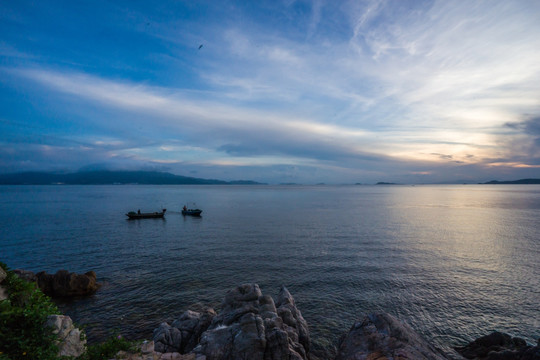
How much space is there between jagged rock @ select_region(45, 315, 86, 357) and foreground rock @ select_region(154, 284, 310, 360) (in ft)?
17.2

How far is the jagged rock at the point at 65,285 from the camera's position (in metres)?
26.0

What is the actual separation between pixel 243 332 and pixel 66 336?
8482 millimetres

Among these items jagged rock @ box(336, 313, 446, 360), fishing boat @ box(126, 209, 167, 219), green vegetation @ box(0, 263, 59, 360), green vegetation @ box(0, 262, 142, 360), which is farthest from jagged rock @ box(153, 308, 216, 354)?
fishing boat @ box(126, 209, 167, 219)

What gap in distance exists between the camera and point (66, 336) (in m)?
11.1

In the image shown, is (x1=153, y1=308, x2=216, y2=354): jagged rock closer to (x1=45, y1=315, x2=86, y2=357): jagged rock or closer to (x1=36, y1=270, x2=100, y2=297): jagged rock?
(x1=45, y1=315, x2=86, y2=357): jagged rock

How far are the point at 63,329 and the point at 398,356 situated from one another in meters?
14.8

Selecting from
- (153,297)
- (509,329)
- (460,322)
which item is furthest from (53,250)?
(509,329)

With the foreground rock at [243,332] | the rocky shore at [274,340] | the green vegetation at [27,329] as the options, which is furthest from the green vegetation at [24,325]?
the foreground rock at [243,332]

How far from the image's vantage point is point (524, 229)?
6009cm

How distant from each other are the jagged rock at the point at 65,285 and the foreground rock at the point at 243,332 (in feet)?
49.0

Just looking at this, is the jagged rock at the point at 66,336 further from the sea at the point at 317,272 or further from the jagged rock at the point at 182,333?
the sea at the point at 317,272

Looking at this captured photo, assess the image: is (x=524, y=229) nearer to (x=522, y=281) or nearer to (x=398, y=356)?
(x=522, y=281)

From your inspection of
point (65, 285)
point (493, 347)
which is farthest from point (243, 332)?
point (65, 285)

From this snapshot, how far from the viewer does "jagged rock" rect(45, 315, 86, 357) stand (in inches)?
423
